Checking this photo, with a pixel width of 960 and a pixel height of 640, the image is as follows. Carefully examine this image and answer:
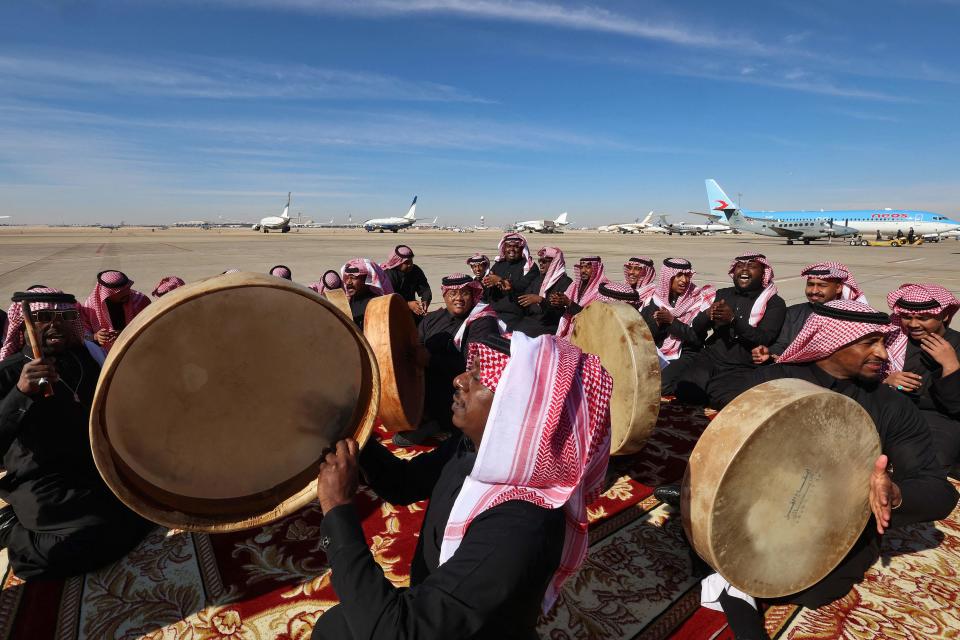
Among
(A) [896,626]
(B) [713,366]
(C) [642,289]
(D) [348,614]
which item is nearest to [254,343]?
(D) [348,614]

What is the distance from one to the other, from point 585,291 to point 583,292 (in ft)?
0.14

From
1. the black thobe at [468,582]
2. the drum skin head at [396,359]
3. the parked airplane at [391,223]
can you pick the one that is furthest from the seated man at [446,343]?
the parked airplane at [391,223]

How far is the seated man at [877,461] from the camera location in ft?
7.34

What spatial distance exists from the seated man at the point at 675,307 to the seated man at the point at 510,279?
5.40 ft

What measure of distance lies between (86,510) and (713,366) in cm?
528

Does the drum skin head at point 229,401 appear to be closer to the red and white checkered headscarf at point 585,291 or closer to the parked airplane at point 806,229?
the red and white checkered headscarf at point 585,291

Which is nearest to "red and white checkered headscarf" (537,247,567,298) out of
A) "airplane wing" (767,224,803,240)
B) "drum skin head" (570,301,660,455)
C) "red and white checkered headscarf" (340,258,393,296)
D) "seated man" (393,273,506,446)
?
"red and white checkered headscarf" (340,258,393,296)

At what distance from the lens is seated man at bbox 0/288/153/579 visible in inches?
102

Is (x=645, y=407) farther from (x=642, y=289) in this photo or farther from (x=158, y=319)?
(x=642, y=289)

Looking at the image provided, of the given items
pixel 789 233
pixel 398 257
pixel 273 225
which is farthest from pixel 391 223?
pixel 398 257

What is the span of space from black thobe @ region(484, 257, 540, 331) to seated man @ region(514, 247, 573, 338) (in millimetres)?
80

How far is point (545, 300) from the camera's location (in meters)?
6.35

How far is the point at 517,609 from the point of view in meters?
1.26

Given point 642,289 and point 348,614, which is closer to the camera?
point 348,614
